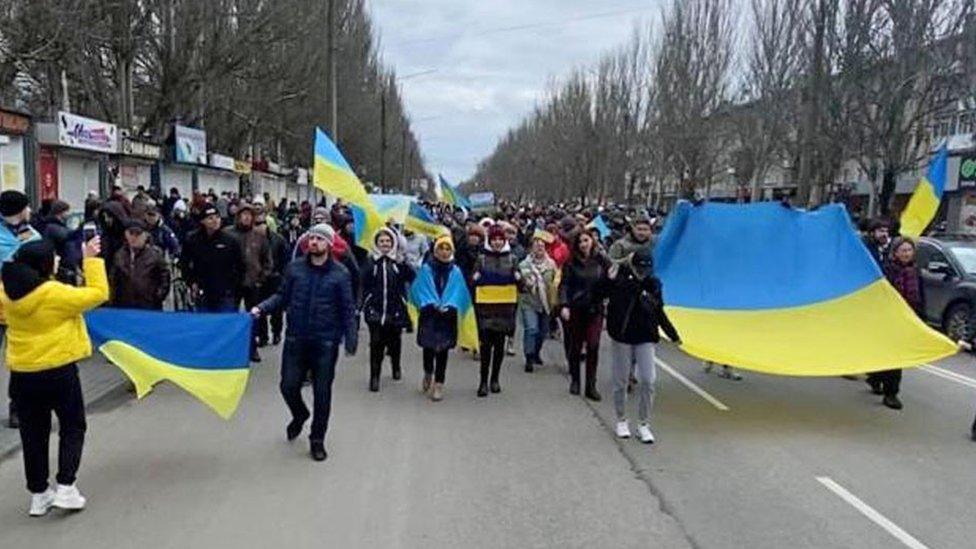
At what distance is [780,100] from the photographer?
117 ft

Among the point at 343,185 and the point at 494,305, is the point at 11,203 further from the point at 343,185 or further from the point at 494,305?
the point at 343,185

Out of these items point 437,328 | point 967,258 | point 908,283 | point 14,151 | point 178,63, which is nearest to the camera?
point 437,328

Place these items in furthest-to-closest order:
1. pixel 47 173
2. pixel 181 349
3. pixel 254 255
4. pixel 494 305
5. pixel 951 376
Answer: pixel 47 173 → pixel 951 376 → pixel 254 255 → pixel 494 305 → pixel 181 349

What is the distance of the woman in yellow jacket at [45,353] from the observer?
524 cm

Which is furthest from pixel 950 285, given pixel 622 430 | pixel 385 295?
pixel 385 295

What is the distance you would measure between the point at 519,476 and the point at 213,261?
4.80 meters

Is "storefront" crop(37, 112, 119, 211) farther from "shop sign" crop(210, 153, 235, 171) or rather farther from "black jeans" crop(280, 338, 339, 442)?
"black jeans" crop(280, 338, 339, 442)

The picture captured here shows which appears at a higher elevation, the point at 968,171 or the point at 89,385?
Answer: the point at 968,171

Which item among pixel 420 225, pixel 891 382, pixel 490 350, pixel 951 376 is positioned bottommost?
pixel 951 376

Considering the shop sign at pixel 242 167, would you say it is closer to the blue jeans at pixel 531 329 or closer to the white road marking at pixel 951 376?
the blue jeans at pixel 531 329

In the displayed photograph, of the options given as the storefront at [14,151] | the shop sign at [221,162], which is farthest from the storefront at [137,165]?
the shop sign at [221,162]

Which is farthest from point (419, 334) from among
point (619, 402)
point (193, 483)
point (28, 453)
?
point (28, 453)

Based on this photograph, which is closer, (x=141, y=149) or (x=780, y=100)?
(x=141, y=149)

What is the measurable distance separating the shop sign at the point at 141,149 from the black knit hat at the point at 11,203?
15.6 metres
